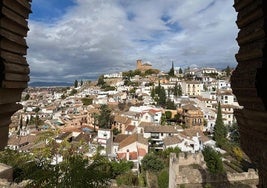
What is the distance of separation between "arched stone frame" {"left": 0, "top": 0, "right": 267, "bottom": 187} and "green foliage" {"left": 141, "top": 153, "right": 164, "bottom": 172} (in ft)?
84.4

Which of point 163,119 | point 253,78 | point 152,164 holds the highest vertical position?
point 253,78

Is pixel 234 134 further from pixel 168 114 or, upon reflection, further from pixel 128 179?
pixel 128 179

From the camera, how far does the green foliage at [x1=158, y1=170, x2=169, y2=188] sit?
25.6m

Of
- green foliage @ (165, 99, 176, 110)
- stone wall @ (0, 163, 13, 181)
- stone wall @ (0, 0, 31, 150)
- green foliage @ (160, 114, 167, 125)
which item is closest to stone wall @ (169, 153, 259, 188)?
stone wall @ (0, 163, 13, 181)

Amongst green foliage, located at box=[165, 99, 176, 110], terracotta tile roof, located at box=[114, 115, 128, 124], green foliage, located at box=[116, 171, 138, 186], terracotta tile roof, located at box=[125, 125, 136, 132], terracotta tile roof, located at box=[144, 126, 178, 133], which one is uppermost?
green foliage, located at box=[165, 99, 176, 110]

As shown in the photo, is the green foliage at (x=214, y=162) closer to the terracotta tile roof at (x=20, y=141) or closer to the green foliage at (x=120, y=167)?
the green foliage at (x=120, y=167)

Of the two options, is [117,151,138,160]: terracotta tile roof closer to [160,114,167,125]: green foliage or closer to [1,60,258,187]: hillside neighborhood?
[1,60,258,187]: hillside neighborhood

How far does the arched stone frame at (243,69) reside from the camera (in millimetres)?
2967

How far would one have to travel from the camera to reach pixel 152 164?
28859 mm

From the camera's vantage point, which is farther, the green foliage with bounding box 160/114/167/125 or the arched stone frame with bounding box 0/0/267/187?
the green foliage with bounding box 160/114/167/125

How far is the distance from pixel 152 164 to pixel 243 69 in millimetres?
26387

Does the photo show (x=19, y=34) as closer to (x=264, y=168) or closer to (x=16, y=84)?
(x=16, y=84)

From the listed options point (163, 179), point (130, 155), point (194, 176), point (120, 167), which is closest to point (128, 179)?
point (120, 167)

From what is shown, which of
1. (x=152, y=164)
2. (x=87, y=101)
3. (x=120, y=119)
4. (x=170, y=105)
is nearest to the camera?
(x=152, y=164)
